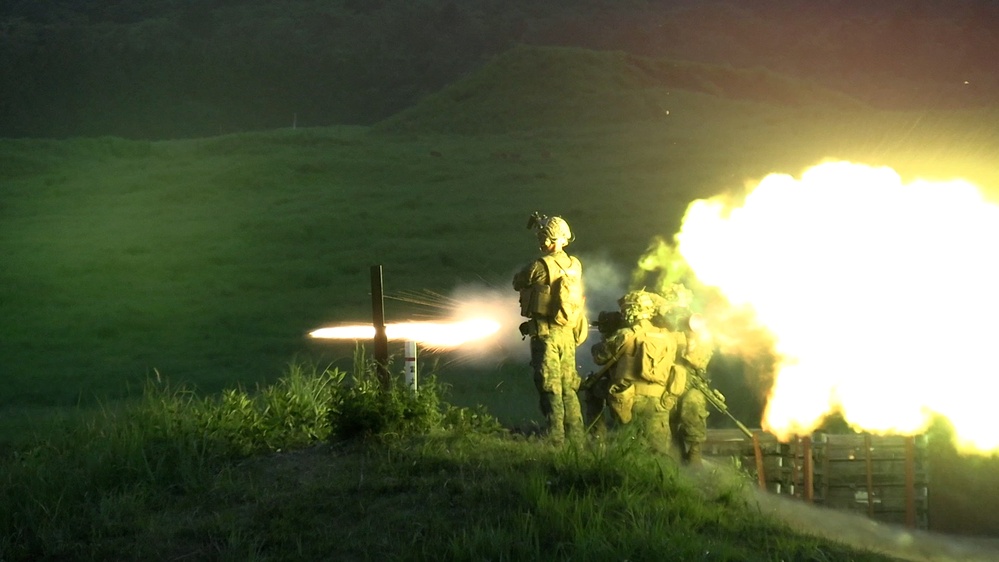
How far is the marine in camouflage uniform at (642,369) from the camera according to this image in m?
12.1

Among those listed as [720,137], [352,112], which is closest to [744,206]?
[720,137]

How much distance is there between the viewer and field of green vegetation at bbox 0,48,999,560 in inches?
357

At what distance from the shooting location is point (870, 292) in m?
13.3

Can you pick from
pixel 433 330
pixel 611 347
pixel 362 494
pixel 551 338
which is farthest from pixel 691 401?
pixel 362 494

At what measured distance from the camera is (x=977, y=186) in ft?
43.1

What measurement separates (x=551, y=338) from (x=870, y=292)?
347 centimetres

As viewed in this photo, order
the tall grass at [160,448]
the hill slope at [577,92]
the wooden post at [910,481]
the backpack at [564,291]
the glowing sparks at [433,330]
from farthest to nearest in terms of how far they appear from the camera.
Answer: the hill slope at [577,92], the glowing sparks at [433,330], the wooden post at [910,481], the backpack at [564,291], the tall grass at [160,448]

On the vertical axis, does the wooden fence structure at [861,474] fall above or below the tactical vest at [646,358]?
below

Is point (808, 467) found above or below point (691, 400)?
below

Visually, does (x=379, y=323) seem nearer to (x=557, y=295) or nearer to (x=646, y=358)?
(x=557, y=295)

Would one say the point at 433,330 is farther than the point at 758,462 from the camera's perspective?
Yes

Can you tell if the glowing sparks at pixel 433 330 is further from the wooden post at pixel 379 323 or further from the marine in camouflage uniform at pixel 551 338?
the marine in camouflage uniform at pixel 551 338

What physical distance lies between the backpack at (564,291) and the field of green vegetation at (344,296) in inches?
48.1

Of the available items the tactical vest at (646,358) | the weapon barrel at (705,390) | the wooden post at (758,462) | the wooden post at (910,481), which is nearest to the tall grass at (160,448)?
the tactical vest at (646,358)
